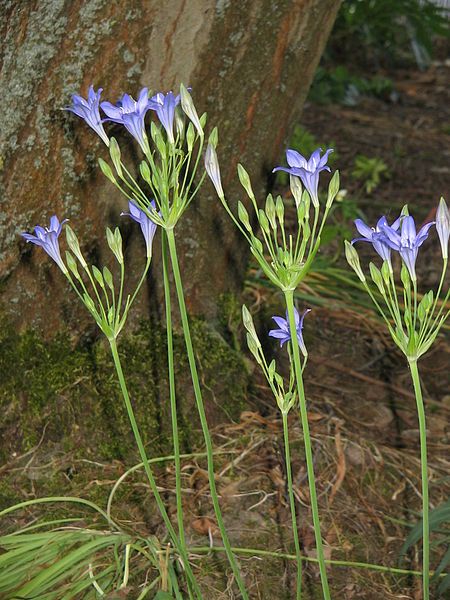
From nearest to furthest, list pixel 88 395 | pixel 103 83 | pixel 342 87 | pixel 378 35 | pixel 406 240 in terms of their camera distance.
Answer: pixel 406 240, pixel 103 83, pixel 88 395, pixel 342 87, pixel 378 35

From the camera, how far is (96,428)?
2576 millimetres

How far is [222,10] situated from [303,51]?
341 mm

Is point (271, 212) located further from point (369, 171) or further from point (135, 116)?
point (369, 171)

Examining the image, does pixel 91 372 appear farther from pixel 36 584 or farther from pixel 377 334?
pixel 377 334

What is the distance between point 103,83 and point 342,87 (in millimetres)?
4405

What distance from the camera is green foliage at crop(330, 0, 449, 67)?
5.36m

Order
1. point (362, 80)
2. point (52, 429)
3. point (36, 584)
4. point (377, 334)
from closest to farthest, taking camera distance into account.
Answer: point (36, 584) → point (52, 429) → point (377, 334) → point (362, 80)

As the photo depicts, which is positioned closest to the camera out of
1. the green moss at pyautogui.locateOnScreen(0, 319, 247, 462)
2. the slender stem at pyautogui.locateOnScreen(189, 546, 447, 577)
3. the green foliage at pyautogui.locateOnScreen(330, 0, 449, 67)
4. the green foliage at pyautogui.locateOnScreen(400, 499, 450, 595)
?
the green foliage at pyautogui.locateOnScreen(400, 499, 450, 595)

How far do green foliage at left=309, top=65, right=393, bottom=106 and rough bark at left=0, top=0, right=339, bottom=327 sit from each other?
377 centimetres

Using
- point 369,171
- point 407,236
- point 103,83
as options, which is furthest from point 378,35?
point 407,236

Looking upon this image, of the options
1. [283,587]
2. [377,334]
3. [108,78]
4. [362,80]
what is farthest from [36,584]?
[362,80]

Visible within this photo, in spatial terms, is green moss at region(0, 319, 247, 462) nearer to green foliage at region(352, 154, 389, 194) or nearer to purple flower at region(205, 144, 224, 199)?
purple flower at region(205, 144, 224, 199)

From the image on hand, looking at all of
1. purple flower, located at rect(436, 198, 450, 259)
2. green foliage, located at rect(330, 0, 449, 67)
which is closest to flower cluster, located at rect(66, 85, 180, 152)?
purple flower, located at rect(436, 198, 450, 259)

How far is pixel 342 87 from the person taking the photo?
645cm
